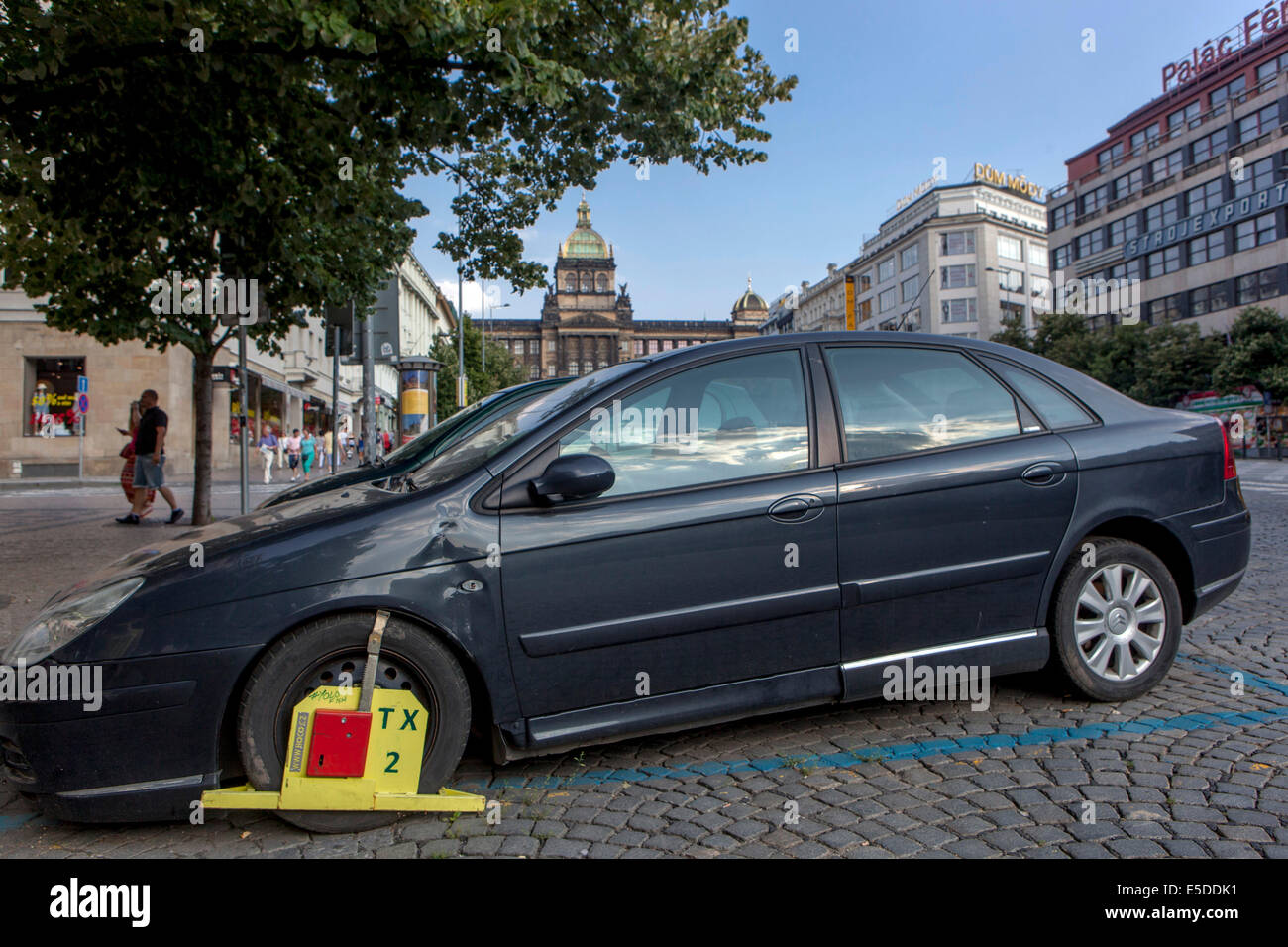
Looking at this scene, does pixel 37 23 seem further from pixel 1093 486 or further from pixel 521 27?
pixel 1093 486

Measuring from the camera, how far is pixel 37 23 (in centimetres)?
641

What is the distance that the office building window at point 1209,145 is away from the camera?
1909 inches

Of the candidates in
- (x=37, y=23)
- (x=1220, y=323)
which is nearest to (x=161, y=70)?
(x=37, y=23)

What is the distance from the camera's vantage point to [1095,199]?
6038cm

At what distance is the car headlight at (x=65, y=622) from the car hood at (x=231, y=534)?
0.07 m

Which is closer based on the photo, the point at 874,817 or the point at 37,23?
the point at 874,817

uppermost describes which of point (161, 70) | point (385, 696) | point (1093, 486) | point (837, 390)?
point (161, 70)

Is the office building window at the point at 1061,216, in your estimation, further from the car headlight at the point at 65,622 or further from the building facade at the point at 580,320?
the building facade at the point at 580,320

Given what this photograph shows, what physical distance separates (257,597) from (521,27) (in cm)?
518

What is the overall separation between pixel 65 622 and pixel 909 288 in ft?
305

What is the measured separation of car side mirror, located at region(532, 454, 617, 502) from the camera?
312 cm

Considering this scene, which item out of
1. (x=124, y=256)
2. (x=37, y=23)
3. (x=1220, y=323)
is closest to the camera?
(x=37, y=23)
